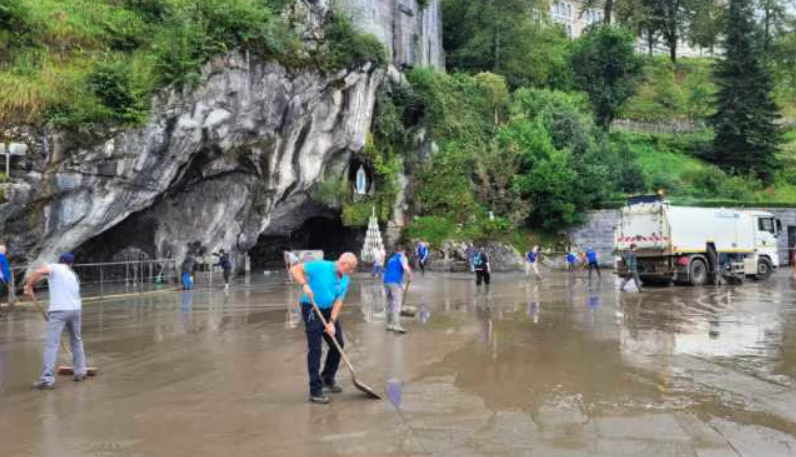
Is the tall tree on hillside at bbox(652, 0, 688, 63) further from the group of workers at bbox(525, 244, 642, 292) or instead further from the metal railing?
the metal railing

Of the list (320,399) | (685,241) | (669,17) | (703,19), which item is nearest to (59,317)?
(320,399)

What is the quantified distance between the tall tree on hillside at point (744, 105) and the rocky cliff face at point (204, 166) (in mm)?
28706

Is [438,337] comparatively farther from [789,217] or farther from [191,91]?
[789,217]

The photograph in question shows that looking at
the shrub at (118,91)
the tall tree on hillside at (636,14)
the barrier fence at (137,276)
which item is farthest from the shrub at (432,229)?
the tall tree on hillside at (636,14)

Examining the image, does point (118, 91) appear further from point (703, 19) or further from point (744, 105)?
point (703, 19)

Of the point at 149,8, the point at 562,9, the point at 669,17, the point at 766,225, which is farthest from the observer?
the point at 562,9

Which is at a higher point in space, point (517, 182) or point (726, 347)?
point (517, 182)

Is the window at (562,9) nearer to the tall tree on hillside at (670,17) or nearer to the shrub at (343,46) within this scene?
the tall tree on hillside at (670,17)

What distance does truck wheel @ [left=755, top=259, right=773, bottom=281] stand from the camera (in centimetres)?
2423

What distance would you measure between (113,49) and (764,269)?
2507cm

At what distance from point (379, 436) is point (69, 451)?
2.43 meters

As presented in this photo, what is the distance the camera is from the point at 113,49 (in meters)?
20.3

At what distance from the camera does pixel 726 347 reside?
938cm

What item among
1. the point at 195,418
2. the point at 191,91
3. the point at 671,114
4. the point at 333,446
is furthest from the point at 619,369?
the point at 671,114
